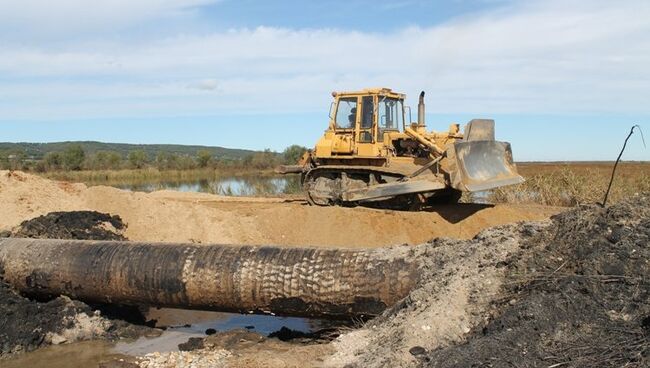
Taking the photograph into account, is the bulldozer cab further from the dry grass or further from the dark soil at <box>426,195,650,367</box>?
the dark soil at <box>426,195,650,367</box>

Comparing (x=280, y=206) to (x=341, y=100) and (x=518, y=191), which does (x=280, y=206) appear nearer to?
(x=341, y=100)

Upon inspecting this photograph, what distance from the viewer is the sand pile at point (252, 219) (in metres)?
12.4

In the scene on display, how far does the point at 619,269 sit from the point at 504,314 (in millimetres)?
898

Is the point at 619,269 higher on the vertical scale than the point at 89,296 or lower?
higher

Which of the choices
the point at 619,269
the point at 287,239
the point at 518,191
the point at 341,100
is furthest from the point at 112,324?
the point at 518,191

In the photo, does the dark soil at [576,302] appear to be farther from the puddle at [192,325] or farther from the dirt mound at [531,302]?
the puddle at [192,325]

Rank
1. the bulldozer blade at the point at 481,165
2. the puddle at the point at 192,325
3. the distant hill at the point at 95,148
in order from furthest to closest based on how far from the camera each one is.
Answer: the distant hill at the point at 95,148 → the bulldozer blade at the point at 481,165 → the puddle at the point at 192,325

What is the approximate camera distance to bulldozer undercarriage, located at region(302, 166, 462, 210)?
13.0 metres

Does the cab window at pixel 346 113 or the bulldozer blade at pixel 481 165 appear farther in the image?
the cab window at pixel 346 113

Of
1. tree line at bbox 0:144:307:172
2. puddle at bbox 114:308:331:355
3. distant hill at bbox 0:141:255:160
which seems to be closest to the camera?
puddle at bbox 114:308:331:355

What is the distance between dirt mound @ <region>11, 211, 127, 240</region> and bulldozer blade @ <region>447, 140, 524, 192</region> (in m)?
6.19

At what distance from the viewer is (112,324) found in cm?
811

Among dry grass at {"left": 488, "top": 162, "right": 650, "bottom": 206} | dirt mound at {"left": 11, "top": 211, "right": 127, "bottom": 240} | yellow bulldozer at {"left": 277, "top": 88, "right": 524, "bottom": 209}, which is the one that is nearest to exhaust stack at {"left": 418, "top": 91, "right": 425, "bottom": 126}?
yellow bulldozer at {"left": 277, "top": 88, "right": 524, "bottom": 209}

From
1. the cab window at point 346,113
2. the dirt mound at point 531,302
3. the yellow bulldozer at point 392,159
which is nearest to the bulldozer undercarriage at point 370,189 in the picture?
the yellow bulldozer at point 392,159
